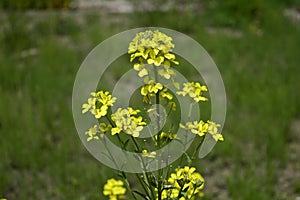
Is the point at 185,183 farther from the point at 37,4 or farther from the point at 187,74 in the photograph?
the point at 37,4

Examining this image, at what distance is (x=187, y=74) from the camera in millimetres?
4609

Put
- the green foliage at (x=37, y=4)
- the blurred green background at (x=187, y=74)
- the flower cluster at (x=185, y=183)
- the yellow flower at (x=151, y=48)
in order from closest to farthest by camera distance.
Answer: the yellow flower at (x=151, y=48), the flower cluster at (x=185, y=183), the blurred green background at (x=187, y=74), the green foliage at (x=37, y=4)

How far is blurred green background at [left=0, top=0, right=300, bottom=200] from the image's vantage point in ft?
11.0

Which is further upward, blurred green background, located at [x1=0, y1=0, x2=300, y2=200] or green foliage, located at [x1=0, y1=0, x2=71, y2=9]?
green foliage, located at [x1=0, y1=0, x2=71, y2=9]

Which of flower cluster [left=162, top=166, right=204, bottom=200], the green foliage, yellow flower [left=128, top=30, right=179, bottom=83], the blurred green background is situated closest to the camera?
yellow flower [left=128, top=30, right=179, bottom=83]

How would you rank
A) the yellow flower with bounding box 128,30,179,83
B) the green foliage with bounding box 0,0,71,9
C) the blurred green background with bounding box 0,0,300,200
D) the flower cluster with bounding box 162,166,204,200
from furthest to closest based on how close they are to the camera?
the green foliage with bounding box 0,0,71,9
the blurred green background with bounding box 0,0,300,200
the flower cluster with bounding box 162,166,204,200
the yellow flower with bounding box 128,30,179,83

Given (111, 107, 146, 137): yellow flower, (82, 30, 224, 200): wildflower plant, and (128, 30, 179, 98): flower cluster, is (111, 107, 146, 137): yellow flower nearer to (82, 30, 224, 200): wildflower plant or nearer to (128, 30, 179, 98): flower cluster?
(82, 30, 224, 200): wildflower plant

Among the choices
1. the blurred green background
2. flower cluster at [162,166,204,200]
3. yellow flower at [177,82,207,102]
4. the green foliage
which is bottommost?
flower cluster at [162,166,204,200]

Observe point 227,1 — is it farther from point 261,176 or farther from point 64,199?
point 64,199

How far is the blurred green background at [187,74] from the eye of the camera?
3359 mm

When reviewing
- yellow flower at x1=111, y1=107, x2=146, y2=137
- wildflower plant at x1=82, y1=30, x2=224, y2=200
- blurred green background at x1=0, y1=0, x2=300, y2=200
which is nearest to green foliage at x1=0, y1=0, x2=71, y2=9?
blurred green background at x1=0, y1=0, x2=300, y2=200

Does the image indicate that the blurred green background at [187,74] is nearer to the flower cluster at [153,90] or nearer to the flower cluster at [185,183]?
the flower cluster at [185,183]

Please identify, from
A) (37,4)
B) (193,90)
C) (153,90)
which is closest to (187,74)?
(37,4)

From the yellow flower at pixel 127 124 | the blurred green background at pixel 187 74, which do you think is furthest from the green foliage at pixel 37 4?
the yellow flower at pixel 127 124
